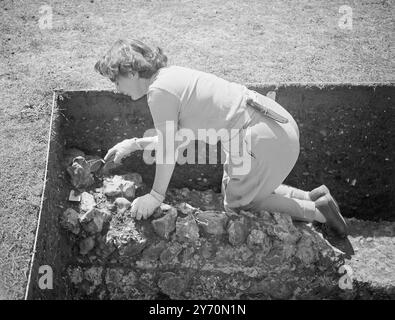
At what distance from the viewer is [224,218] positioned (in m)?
3.13

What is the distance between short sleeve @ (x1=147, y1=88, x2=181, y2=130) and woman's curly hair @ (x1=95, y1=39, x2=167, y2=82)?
156 mm

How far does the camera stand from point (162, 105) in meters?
2.43

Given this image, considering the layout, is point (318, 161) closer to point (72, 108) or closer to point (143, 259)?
point (143, 259)

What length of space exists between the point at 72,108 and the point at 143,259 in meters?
1.27

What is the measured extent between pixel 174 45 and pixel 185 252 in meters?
2.08

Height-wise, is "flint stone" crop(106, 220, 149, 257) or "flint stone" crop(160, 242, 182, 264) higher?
"flint stone" crop(106, 220, 149, 257)

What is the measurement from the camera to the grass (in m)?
3.32

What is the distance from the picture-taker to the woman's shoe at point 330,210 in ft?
10.4

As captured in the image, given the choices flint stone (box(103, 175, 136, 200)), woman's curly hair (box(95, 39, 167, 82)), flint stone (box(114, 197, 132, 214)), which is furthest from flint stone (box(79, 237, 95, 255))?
woman's curly hair (box(95, 39, 167, 82))

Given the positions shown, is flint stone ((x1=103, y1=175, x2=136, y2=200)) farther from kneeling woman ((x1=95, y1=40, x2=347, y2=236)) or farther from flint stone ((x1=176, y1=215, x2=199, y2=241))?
flint stone ((x1=176, y1=215, x2=199, y2=241))

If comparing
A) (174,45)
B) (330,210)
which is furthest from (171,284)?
(174,45)

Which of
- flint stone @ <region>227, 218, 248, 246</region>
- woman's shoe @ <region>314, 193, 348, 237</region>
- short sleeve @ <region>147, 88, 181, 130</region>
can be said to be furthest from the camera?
woman's shoe @ <region>314, 193, 348, 237</region>

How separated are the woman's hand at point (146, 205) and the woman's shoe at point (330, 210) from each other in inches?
45.2

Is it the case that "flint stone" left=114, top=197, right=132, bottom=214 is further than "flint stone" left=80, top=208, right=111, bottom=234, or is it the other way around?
"flint stone" left=114, top=197, right=132, bottom=214
